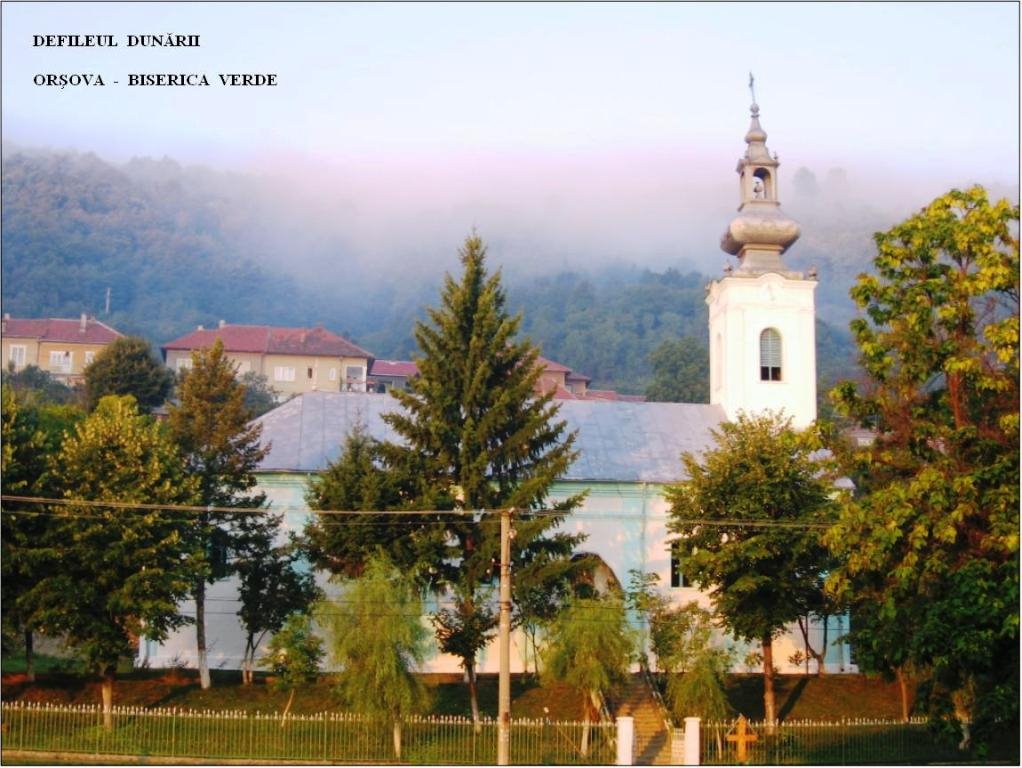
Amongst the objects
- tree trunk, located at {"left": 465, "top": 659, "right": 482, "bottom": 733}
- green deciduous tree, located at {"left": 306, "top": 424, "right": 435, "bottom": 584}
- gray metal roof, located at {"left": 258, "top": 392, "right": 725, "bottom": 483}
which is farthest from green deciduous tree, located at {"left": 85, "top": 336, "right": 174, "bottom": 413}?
tree trunk, located at {"left": 465, "top": 659, "right": 482, "bottom": 733}

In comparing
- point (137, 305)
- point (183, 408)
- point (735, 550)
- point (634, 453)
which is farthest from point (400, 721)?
point (137, 305)

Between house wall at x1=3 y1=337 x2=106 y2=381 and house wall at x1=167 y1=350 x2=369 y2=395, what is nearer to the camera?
house wall at x1=3 y1=337 x2=106 y2=381

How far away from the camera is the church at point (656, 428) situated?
41.0 metres

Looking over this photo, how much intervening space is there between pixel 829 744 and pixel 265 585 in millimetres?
16481

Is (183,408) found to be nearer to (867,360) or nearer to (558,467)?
(558,467)

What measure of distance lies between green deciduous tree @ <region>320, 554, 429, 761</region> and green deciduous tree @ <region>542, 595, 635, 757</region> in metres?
3.53

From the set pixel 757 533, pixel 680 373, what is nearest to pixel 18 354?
pixel 680 373

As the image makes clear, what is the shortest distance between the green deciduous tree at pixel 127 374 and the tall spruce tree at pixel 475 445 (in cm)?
3648

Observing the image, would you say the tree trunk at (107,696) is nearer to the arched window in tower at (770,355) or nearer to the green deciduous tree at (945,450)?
the green deciduous tree at (945,450)

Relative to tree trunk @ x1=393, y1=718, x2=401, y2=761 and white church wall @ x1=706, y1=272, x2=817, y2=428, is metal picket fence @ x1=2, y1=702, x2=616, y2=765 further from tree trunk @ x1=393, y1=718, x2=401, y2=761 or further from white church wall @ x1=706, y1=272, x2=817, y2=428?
white church wall @ x1=706, y1=272, x2=817, y2=428

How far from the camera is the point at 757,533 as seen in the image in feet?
118

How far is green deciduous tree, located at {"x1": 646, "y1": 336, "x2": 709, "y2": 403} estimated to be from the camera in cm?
10527

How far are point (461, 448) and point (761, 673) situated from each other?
13.2 m

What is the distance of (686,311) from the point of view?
7008 inches
